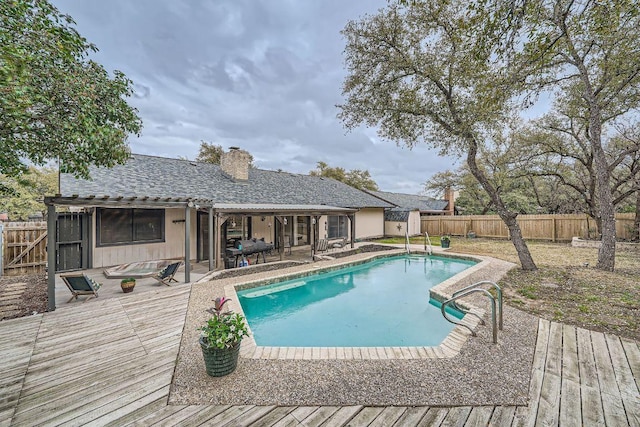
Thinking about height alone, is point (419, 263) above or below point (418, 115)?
below

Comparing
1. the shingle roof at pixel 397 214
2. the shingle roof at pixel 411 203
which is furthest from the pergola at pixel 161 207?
the shingle roof at pixel 411 203

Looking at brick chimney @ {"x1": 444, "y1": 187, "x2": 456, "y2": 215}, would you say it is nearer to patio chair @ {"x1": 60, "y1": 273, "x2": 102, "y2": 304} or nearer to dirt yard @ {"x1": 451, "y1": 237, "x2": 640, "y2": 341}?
dirt yard @ {"x1": 451, "y1": 237, "x2": 640, "y2": 341}

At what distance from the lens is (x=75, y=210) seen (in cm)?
960

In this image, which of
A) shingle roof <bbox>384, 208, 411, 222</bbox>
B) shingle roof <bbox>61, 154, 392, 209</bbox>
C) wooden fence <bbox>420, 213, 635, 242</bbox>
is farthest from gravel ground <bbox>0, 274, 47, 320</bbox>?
wooden fence <bbox>420, 213, 635, 242</bbox>

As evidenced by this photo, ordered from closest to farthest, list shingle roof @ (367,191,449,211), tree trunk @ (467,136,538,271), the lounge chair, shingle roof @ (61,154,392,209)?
the lounge chair
tree trunk @ (467,136,538,271)
shingle roof @ (61,154,392,209)
shingle roof @ (367,191,449,211)

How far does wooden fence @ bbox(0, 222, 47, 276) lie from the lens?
8812 mm

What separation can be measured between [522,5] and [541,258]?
11422mm

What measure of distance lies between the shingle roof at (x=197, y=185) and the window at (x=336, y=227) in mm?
1000

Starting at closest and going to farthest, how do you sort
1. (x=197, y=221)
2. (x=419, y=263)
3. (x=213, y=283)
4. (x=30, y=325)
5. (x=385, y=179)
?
(x=30, y=325)
(x=213, y=283)
(x=197, y=221)
(x=419, y=263)
(x=385, y=179)

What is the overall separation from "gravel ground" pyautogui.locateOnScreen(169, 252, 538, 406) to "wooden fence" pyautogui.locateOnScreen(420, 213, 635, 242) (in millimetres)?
17227

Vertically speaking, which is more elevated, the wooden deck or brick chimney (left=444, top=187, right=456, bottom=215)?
brick chimney (left=444, top=187, right=456, bottom=215)

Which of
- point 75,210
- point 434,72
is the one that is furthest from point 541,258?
point 75,210

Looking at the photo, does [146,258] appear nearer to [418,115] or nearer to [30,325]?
[30,325]

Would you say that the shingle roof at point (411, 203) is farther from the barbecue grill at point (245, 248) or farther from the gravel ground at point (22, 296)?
the gravel ground at point (22, 296)
